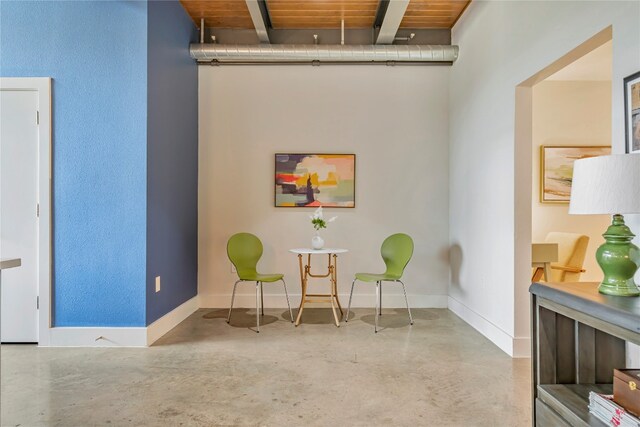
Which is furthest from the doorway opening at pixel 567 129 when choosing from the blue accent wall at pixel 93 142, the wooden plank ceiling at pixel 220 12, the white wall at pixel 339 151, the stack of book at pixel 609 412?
the blue accent wall at pixel 93 142

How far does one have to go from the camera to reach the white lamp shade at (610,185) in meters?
1.47

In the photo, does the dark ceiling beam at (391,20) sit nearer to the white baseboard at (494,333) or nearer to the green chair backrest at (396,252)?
the green chair backrest at (396,252)

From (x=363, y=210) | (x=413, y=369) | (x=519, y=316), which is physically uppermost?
(x=363, y=210)

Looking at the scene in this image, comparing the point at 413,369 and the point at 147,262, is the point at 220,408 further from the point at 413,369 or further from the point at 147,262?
the point at 147,262

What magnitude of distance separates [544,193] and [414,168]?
1.75 m

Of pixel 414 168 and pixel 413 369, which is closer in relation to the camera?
pixel 413 369

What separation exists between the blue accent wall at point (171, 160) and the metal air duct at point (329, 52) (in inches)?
14.0

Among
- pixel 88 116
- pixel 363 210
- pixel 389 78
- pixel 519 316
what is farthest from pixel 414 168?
pixel 88 116

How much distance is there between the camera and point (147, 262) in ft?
11.4

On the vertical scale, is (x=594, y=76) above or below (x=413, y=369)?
above

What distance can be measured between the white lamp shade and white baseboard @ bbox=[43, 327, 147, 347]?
345cm

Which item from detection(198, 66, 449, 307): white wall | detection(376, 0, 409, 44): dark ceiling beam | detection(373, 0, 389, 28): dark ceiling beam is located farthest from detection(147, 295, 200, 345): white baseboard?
detection(373, 0, 389, 28): dark ceiling beam

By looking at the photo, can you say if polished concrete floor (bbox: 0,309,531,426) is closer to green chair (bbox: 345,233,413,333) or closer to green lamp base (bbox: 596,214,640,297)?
green chair (bbox: 345,233,413,333)

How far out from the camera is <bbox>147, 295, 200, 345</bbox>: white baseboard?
3525 mm
